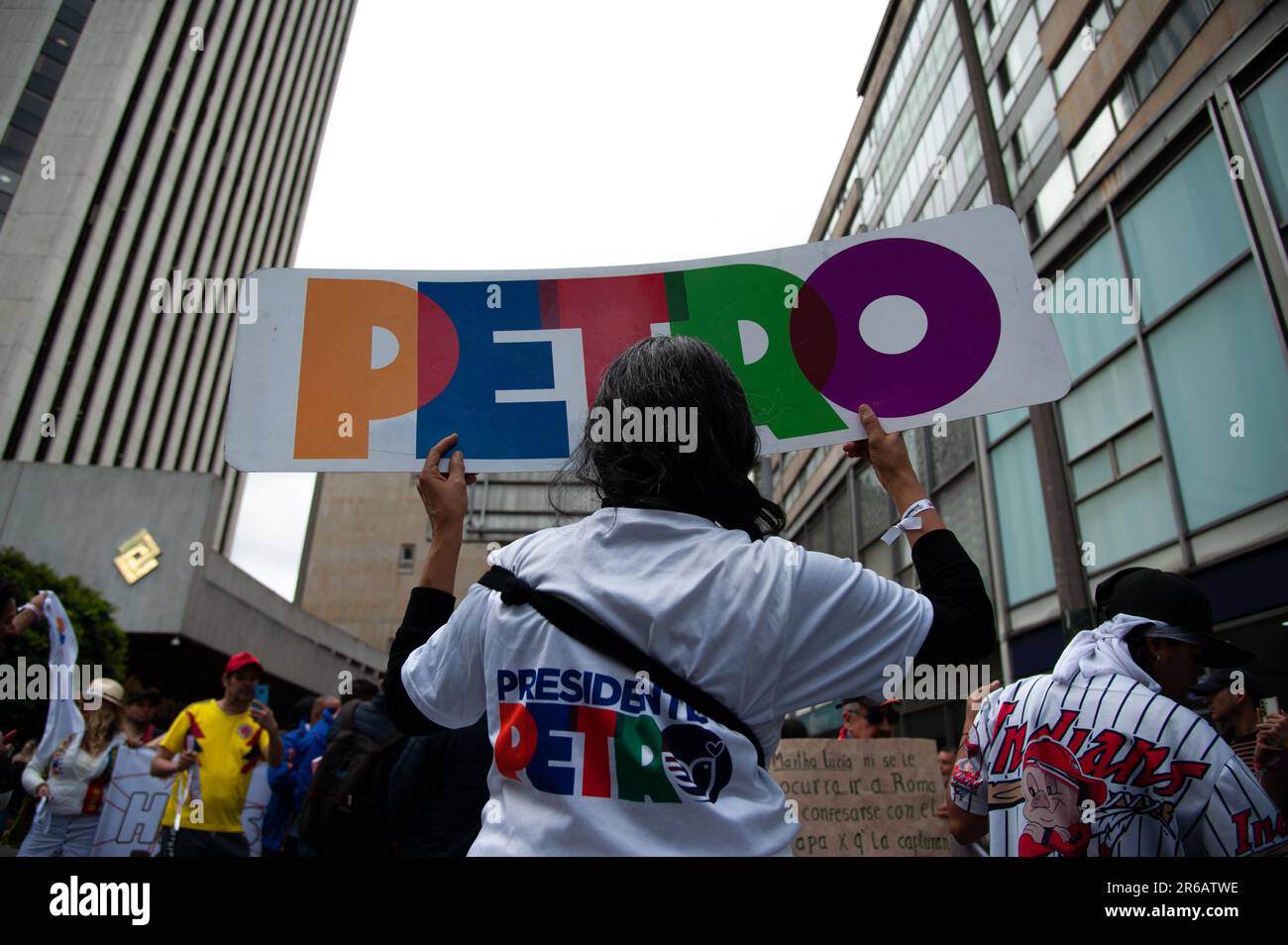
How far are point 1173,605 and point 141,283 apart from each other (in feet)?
164

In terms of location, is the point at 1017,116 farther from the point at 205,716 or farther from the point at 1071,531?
the point at 205,716

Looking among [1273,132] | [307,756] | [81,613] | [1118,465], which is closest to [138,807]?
[307,756]

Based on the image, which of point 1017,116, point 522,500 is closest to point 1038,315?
point 1017,116

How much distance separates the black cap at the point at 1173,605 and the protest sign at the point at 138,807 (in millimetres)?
5588

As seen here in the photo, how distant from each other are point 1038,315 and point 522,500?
23.9m

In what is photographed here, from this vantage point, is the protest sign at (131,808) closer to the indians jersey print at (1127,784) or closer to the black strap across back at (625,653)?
the indians jersey print at (1127,784)

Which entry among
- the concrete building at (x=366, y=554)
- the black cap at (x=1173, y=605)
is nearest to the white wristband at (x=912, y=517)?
the black cap at (x=1173, y=605)

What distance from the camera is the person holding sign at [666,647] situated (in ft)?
3.96

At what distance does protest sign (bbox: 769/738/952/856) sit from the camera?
5418mm

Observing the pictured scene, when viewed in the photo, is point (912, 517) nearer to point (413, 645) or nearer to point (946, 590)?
point (946, 590)

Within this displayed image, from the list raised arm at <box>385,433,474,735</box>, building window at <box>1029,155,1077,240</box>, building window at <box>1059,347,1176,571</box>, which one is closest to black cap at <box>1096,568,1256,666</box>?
raised arm at <box>385,433,474,735</box>

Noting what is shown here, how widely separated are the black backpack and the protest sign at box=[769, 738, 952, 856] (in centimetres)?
270

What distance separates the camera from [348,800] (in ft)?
13.2
